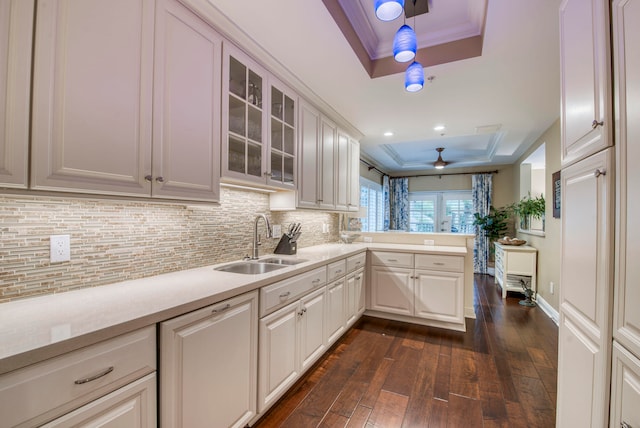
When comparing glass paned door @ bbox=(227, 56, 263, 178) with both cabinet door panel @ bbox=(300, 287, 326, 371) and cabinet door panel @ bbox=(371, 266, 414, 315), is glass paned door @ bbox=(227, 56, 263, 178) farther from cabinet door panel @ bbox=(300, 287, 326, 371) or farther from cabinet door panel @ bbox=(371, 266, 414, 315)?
cabinet door panel @ bbox=(371, 266, 414, 315)

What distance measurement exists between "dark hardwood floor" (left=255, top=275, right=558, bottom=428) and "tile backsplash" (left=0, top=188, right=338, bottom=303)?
1154 millimetres

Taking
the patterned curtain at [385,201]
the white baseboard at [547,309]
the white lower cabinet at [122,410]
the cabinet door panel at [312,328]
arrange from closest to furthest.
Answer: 1. the white lower cabinet at [122,410]
2. the cabinet door panel at [312,328]
3. the white baseboard at [547,309]
4. the patterned curtain at [385,201]

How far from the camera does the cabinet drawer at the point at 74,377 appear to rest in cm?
75

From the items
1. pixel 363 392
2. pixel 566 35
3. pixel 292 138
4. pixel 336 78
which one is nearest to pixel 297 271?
pixel 363 392

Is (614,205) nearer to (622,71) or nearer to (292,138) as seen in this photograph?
(622,71)

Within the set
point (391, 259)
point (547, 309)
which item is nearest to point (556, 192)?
point (547, 309)

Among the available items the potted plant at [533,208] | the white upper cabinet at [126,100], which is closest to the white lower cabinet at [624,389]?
the white upper cabinet at [126,100]

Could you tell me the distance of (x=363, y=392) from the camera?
6.58 feet

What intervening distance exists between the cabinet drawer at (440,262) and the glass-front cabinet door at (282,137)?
5.75ft

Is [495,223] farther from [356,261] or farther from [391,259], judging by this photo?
[356,261]

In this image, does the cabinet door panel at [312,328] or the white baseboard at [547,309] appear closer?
the cabinet door panel at [312,328]

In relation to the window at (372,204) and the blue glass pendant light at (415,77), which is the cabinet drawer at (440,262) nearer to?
the blue glass pendant light at (415,77)

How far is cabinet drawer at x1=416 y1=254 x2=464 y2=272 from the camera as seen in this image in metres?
3.08

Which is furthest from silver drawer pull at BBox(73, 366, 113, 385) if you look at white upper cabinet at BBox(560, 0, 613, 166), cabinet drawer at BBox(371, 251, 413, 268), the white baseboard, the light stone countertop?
the white baseboard
